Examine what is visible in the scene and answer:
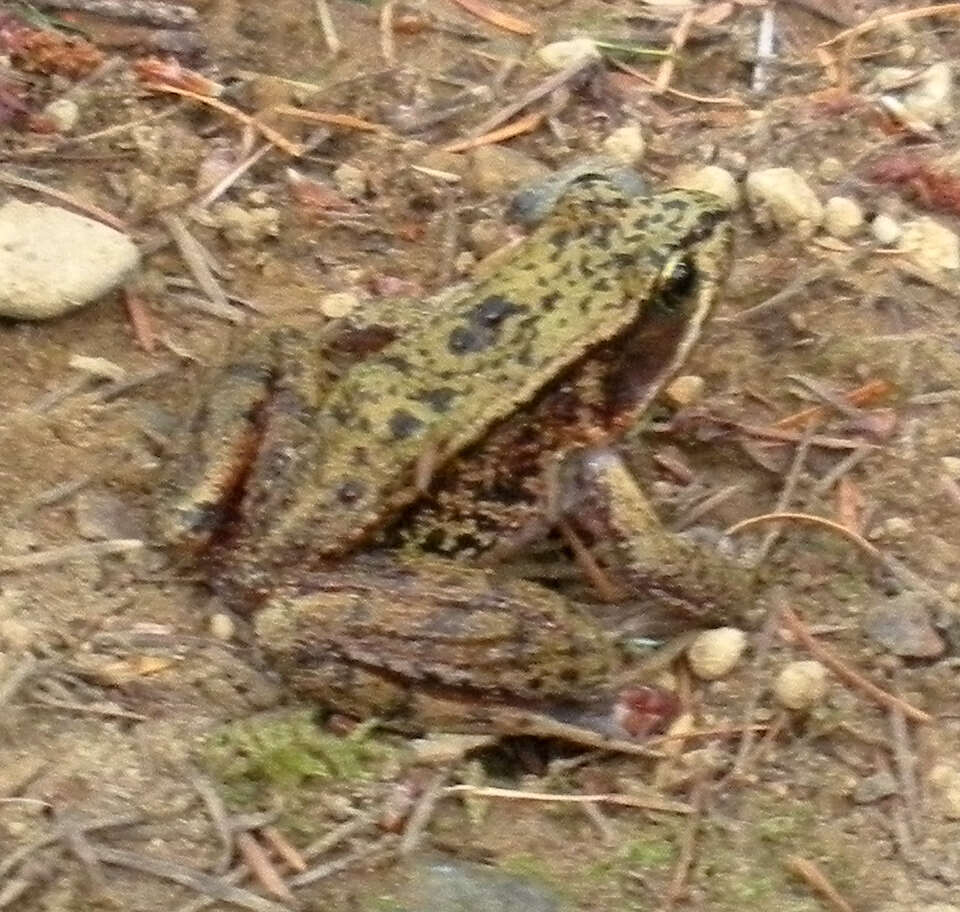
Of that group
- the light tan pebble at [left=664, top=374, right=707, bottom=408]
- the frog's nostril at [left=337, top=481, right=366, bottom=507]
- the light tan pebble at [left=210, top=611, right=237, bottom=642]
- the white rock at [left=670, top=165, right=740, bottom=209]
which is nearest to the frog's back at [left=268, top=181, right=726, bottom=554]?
the frog's nostril at [left=337, top=481, right=366, bottom=507]

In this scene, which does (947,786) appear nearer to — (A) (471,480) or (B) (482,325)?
(A) (471,480)

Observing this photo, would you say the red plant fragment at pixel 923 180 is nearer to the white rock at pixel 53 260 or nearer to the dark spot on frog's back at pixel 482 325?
the dark spot on frog's back at pixel 482 325

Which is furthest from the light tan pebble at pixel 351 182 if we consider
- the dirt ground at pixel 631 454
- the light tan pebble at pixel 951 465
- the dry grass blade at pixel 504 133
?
the light tan pebble at pixel 951 465

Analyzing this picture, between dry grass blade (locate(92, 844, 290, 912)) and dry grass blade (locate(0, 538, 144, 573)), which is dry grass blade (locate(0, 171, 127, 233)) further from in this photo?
dry grass blade (locate(92, 844, 290, 912))

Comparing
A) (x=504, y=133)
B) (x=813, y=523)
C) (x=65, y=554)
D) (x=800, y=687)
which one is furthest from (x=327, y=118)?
(x=800, y=687)

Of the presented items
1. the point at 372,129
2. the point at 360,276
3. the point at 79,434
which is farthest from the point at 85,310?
the point at 372,129

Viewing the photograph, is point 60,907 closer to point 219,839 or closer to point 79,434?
point 219,839
